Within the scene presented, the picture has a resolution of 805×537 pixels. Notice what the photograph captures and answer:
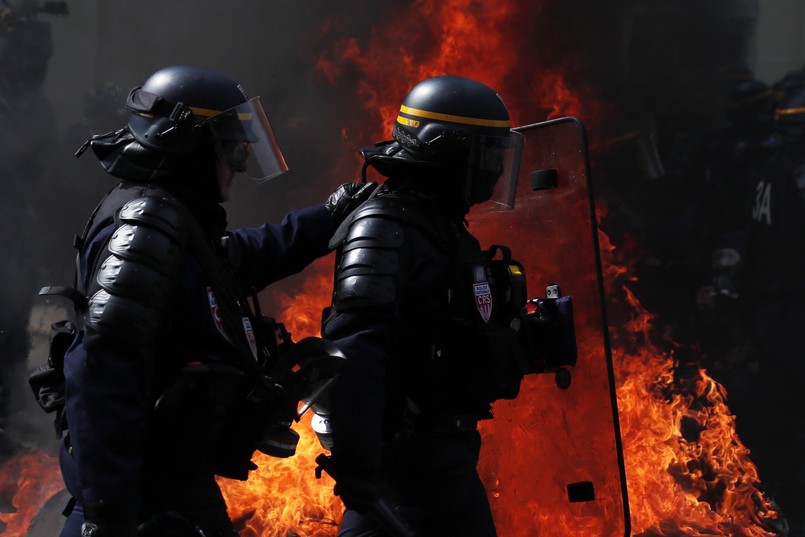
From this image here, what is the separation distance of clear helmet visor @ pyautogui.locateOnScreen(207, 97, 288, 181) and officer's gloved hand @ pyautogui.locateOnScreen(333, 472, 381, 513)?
35.9 inches

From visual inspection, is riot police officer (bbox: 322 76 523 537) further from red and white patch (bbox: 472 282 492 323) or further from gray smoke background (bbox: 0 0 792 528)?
gray smoke background (bbox: 0 0 792 528)

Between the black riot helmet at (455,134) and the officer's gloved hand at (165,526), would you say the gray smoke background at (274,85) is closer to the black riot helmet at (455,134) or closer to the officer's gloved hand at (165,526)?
the black riot helmet at (455,134)

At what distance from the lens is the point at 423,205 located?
320 cm

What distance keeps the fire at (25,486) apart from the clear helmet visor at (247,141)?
136 inches

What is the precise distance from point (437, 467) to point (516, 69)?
4031mm

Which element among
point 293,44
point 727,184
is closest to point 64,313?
point 293,44

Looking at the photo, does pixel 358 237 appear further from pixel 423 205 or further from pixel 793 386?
pixel 793 386

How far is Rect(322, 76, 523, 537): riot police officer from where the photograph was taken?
2.85 meters

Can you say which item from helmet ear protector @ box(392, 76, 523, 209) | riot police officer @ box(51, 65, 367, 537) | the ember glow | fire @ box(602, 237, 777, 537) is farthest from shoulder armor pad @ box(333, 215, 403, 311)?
fire @ box(602, 237, 777, 537)

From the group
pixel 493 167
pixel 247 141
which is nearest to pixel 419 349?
pixel 493 167

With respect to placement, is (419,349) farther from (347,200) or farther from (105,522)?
(105,522)

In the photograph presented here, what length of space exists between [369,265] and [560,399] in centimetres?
112

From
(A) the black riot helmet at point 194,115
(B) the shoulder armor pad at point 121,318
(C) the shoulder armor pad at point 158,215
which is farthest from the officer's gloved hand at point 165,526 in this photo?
A: (A) the black riot helmet at point 194,115

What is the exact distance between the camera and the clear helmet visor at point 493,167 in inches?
130
